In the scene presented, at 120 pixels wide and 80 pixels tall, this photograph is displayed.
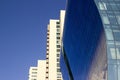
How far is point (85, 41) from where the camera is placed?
6912 cm

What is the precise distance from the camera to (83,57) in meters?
74.2

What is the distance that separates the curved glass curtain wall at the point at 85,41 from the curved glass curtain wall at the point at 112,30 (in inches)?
33.7

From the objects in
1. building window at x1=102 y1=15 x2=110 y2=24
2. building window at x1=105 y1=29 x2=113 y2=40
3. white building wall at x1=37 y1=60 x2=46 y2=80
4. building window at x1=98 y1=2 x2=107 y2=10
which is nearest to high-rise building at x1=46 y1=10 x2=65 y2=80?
white building wall at x1=37 y1=60 x2=46 y2=80

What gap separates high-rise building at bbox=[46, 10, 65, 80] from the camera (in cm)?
14212

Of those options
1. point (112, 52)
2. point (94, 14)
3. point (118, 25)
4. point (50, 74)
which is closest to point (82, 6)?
point (94, 14)

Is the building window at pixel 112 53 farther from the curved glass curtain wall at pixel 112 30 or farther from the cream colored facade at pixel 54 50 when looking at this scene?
the cream colored facade at pixel 54 50

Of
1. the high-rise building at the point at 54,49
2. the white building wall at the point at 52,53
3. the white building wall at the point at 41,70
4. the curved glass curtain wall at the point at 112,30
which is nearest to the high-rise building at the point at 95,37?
the curved glass curtain wall at the point at 112,30

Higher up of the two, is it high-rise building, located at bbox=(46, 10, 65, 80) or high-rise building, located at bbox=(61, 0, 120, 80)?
high-rise building, located at bbox=(46, 10, 65, 80)

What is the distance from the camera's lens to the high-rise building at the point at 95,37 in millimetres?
50719

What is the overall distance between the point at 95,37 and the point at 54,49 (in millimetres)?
89337

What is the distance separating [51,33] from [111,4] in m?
96.8

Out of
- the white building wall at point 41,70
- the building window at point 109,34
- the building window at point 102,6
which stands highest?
the white building wall at point 41,70

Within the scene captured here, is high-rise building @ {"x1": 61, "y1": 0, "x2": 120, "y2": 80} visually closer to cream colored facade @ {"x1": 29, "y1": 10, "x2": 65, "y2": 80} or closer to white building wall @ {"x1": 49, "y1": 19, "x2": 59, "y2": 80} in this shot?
white building wall @ {"x1": 49, "y1": 19, "x2": 59, "y2": 80}

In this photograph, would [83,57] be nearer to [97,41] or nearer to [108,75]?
[97,41]
